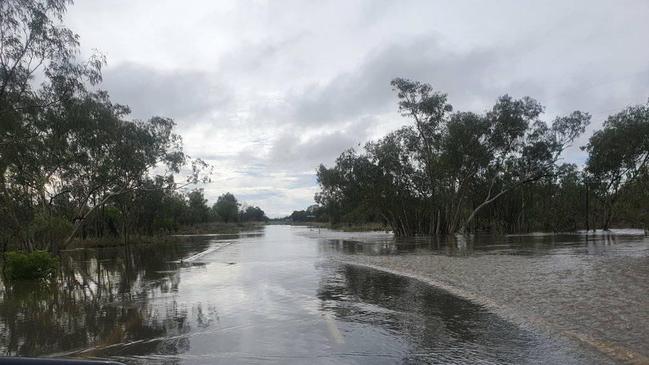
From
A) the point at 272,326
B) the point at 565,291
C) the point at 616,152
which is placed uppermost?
the point at 616,152

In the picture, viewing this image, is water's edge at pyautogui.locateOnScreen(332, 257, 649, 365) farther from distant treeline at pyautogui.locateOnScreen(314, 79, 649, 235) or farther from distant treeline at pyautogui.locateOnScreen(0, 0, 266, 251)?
distant treeline at pyautogui.locateOnScreen(314, 79, 649, 235)

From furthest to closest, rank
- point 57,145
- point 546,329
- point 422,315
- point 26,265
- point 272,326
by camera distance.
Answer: point 57,145 → point 26,265 → point 422,315 → point 272,326 → point 546,329

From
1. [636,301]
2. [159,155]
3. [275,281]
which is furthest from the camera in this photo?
[159,155]

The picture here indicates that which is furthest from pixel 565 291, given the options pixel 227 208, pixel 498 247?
pixel 227 208

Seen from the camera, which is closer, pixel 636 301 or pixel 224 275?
pixel 636 301

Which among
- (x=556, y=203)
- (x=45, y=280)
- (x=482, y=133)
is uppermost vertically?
(x=482, y=133)

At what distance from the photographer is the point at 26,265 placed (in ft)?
62.8

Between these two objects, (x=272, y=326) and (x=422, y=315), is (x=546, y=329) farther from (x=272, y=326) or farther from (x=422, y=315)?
(x=272, y=326)

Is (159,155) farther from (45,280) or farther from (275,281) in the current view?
(275,281)

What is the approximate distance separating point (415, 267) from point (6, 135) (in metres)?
17.8

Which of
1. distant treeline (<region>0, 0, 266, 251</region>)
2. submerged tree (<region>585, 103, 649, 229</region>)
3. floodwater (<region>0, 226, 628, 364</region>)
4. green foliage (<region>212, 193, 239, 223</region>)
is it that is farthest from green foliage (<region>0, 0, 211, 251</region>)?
green foliage (<region>212, 193, 239, 223</region>)

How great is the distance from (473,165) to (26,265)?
42492 mm

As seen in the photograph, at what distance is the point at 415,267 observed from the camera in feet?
63.5

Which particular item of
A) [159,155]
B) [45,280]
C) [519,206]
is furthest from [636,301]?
[519,206]
